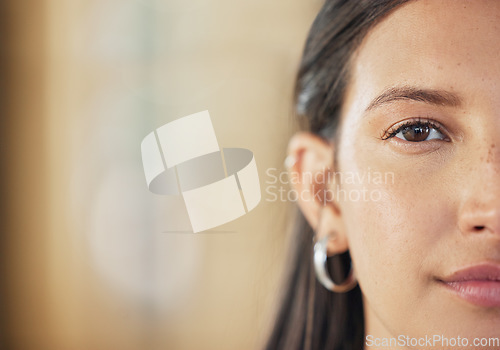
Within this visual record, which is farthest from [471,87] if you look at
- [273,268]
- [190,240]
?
[190,240]

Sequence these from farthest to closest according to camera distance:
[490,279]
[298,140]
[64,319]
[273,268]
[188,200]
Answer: [64,319]
[273,268]
[188,200]
[298,140]
[490,279]

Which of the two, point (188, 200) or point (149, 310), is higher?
point (188, 200)

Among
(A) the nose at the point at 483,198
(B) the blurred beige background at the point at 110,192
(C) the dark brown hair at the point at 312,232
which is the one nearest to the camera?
(A) the nose at the point at 483,198

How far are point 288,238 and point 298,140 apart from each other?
0.90 ft

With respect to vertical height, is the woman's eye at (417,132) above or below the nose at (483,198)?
above

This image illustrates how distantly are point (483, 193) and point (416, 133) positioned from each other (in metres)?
0.15

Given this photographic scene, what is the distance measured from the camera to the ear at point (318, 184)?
90 centimetres

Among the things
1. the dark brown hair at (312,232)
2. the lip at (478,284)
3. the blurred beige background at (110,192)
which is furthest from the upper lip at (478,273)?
the blurred beige background at (110,192)

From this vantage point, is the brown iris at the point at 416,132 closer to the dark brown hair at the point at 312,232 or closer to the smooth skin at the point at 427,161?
the smooth skin at the point at 427,161

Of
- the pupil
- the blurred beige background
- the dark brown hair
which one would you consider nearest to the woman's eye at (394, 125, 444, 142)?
the pupil

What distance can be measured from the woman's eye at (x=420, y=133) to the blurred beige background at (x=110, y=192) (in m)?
0.60

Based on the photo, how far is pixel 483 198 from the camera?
656 mm

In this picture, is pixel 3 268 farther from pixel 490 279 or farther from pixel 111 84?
pixel 490 279

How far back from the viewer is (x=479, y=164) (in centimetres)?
68
